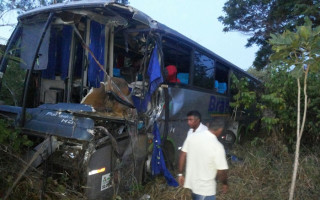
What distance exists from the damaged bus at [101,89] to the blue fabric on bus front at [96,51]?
0.02 meters

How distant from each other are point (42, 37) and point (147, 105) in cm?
192

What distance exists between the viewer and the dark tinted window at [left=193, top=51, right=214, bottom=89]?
19.0 ft

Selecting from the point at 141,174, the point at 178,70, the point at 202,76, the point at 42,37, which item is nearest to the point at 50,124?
the point at 42,37

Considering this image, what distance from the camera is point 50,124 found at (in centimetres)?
380

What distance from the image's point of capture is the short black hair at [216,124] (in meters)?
6.61

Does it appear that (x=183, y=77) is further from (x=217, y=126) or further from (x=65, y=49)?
(x=65, y=49)

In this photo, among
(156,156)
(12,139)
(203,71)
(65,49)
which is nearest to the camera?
(12,139)

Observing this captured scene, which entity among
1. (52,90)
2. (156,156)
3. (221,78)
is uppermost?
(221,78)

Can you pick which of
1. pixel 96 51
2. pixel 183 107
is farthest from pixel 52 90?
pixel 183 107

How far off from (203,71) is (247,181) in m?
2.51

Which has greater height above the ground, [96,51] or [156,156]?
[96,51]

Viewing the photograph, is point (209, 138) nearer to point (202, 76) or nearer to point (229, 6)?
point (202, 76)

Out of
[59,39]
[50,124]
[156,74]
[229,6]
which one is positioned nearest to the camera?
[50,124]

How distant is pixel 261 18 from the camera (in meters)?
14.7
